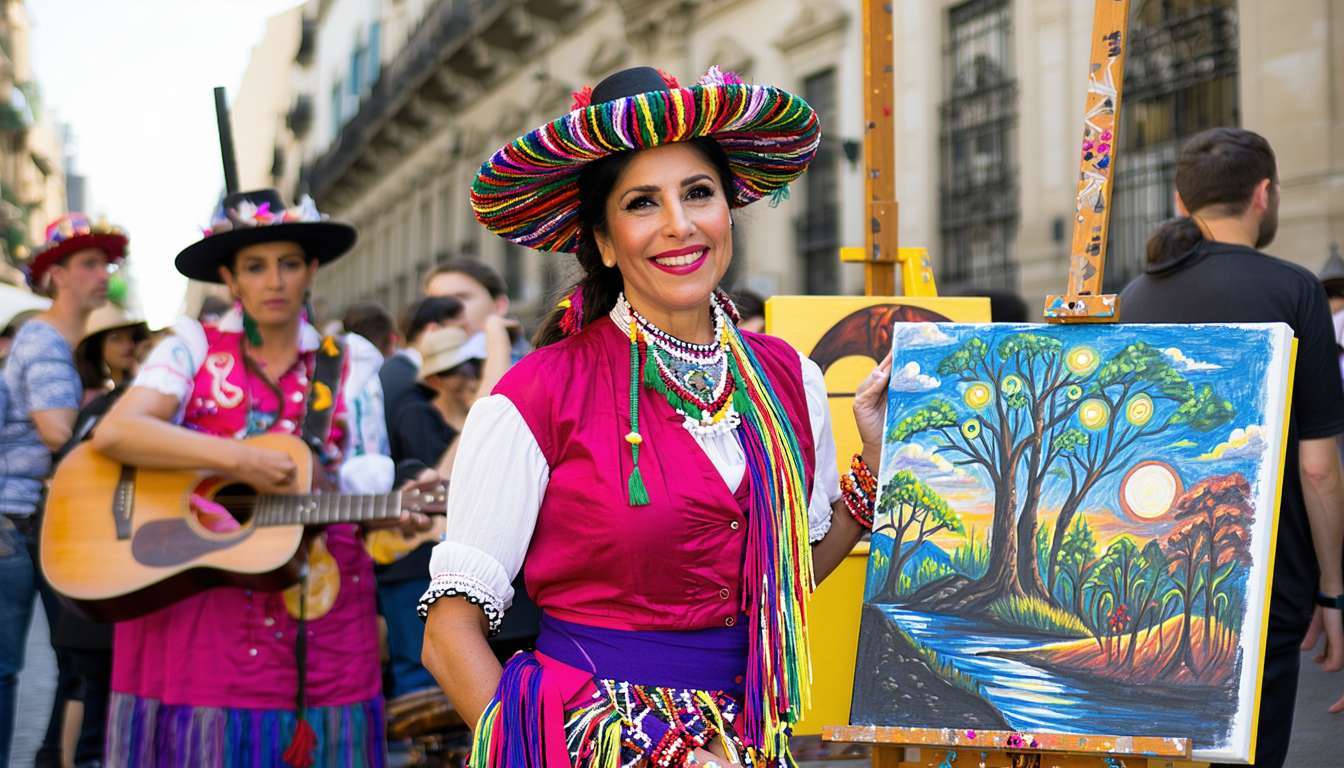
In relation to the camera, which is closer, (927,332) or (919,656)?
(919,656)

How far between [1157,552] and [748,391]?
0.85 m

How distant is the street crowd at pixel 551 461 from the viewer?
5.51 feet

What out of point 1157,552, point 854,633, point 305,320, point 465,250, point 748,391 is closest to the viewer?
point 748,391

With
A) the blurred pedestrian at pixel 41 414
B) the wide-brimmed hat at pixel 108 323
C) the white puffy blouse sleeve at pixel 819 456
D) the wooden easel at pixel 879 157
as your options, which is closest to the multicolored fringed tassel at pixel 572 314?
the white puffy blouse sleeve at pixel 819 456

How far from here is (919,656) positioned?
215 centimetres

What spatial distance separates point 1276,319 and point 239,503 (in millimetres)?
2640

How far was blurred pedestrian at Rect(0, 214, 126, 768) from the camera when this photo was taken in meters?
3.80

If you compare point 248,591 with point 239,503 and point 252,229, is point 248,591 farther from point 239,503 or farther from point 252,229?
point 252,229

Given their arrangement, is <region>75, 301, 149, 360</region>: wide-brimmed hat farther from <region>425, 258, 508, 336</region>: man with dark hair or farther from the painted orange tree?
the painted orange tree

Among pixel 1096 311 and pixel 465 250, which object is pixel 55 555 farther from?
pixel 465 250

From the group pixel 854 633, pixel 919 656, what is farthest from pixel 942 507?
pixel 854 633

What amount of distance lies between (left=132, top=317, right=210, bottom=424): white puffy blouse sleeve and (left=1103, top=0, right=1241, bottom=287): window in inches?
311

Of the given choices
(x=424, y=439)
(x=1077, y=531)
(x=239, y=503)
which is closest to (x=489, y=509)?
(x=1077, y=531)

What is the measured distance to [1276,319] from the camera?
2.51m
